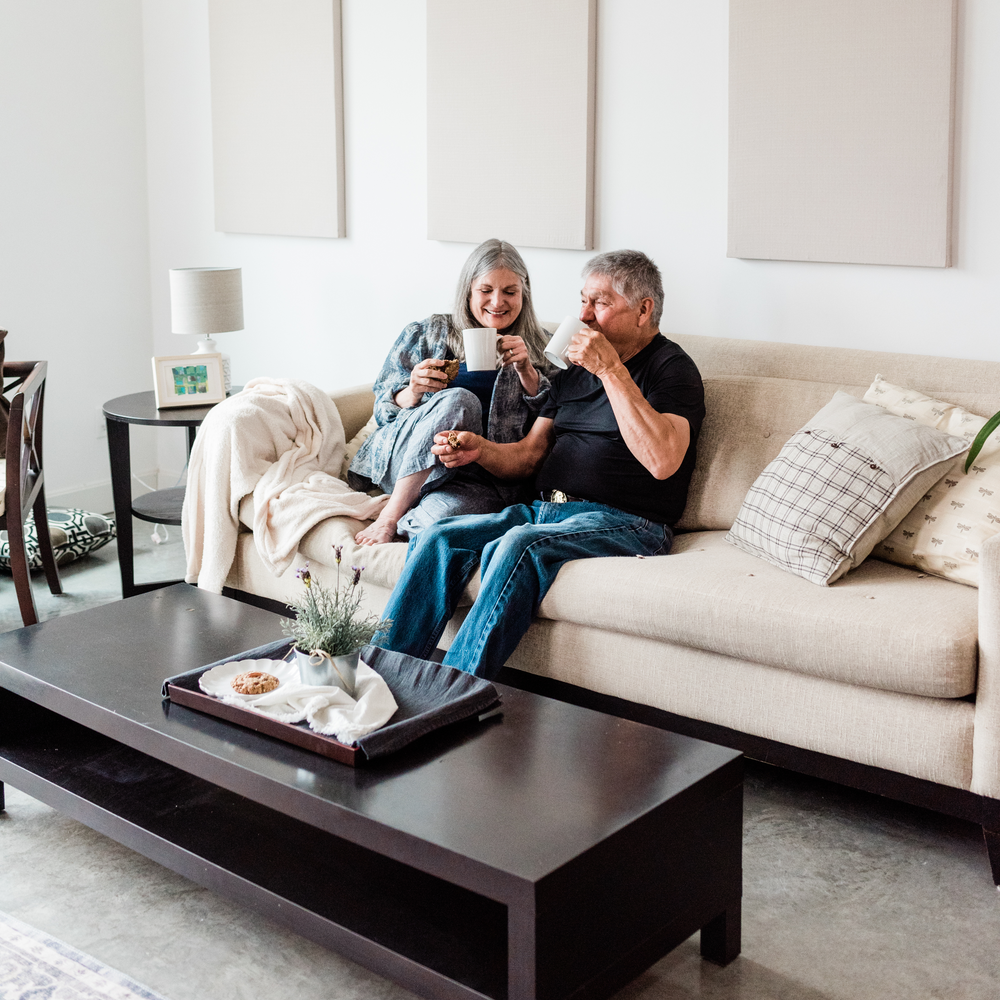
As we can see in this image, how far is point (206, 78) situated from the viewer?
427 cm

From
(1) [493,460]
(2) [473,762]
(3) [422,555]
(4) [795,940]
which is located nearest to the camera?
(2) [473,762]

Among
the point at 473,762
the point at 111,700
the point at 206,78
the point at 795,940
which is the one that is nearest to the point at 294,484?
the point at 111,700

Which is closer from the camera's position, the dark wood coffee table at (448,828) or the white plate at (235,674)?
the dark wood coffee table at (448,828)

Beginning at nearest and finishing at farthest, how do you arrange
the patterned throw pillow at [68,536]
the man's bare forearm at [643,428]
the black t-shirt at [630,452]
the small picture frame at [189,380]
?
the man's bare forearm at [643,428] → the black t-shirt at [630,452] → the small picture frame at [189,380] → the patterned throw pillow at [68,536]

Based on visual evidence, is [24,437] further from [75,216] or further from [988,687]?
[988,687]

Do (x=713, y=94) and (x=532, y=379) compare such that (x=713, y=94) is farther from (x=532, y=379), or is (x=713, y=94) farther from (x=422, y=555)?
(x=422, y=555)

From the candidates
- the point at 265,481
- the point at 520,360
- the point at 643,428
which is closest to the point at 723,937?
the point at 643,428

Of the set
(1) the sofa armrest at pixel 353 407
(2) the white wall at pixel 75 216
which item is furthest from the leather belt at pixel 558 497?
(2) the white wall at pixel 75 216

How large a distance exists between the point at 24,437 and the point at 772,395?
1.98m

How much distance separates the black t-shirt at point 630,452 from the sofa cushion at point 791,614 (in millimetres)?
210

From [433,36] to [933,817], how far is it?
2.62 metres

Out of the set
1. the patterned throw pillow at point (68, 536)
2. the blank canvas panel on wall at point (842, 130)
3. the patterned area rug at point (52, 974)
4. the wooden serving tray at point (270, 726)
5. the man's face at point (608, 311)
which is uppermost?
the blank canvas panel on wall at point (842, 130)

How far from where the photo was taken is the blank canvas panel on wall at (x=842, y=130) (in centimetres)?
276

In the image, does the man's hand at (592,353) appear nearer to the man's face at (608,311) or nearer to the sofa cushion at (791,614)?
the man's face at (608,311)
